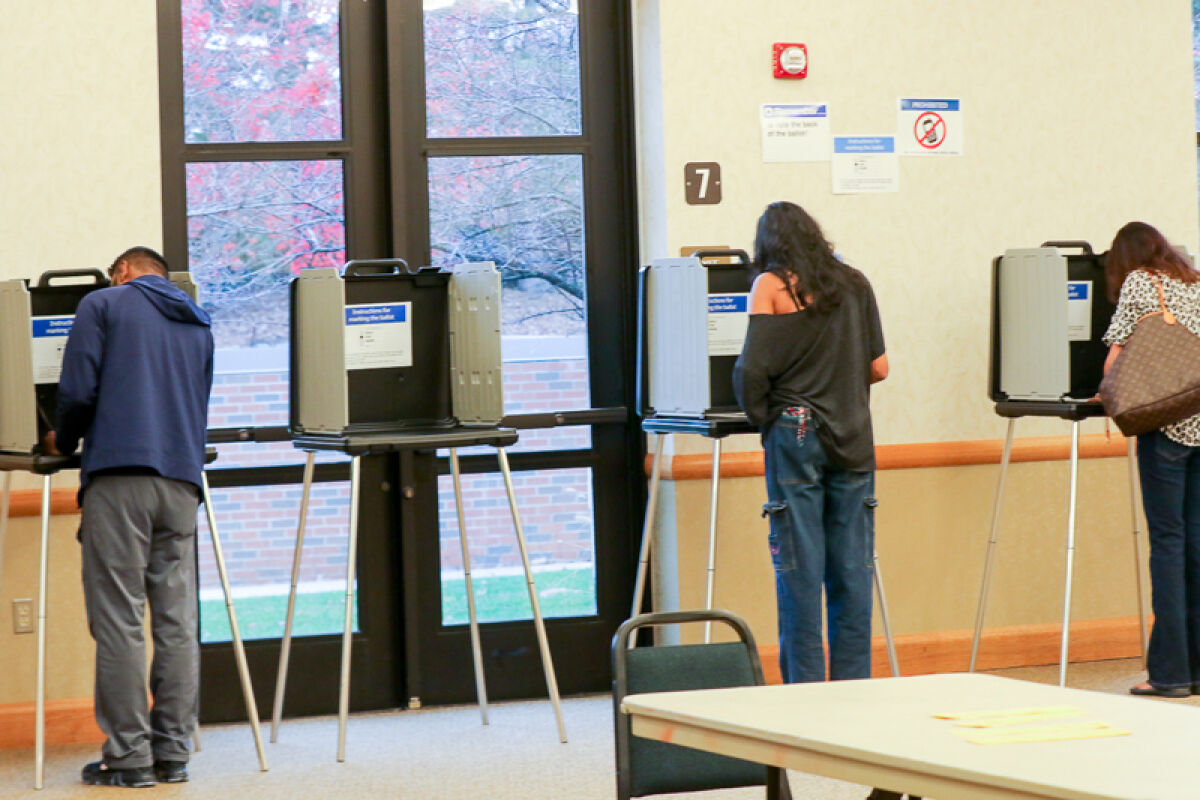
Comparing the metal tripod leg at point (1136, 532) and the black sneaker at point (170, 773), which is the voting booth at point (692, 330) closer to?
the metal tripod leg at point (1136, 532)

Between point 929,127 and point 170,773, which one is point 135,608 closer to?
point 170,773

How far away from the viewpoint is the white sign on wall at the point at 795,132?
4.94 meters

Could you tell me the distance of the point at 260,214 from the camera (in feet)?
16.0

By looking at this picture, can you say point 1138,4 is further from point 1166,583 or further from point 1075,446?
point 1166,583

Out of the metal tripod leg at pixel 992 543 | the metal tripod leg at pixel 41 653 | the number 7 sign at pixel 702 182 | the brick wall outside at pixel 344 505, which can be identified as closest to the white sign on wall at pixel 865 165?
the number 7 sign at pixel 702 182

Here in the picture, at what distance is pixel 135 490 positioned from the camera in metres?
3.88

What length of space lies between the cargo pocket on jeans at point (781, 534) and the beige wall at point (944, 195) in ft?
3.40

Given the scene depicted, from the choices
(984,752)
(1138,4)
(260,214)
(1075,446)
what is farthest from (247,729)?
(1138,4)

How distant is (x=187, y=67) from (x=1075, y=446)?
10.7 feet

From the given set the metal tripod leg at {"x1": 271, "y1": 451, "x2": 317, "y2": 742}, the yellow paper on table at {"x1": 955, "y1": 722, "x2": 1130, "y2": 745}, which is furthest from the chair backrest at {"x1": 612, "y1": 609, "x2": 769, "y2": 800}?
the metal tripod leg at {"x1": 271, "y1": 451, "x2": 317, "y2": 742}

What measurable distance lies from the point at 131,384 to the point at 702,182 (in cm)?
207

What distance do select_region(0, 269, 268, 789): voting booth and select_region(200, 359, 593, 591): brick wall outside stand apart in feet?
1.99

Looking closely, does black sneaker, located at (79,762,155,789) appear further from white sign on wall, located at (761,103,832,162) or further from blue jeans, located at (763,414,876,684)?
white sign on wall, located at (761,103,832,162)

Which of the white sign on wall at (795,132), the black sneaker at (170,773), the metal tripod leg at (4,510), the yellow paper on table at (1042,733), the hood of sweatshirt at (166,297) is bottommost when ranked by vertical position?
the black sneaker at (170,773)
